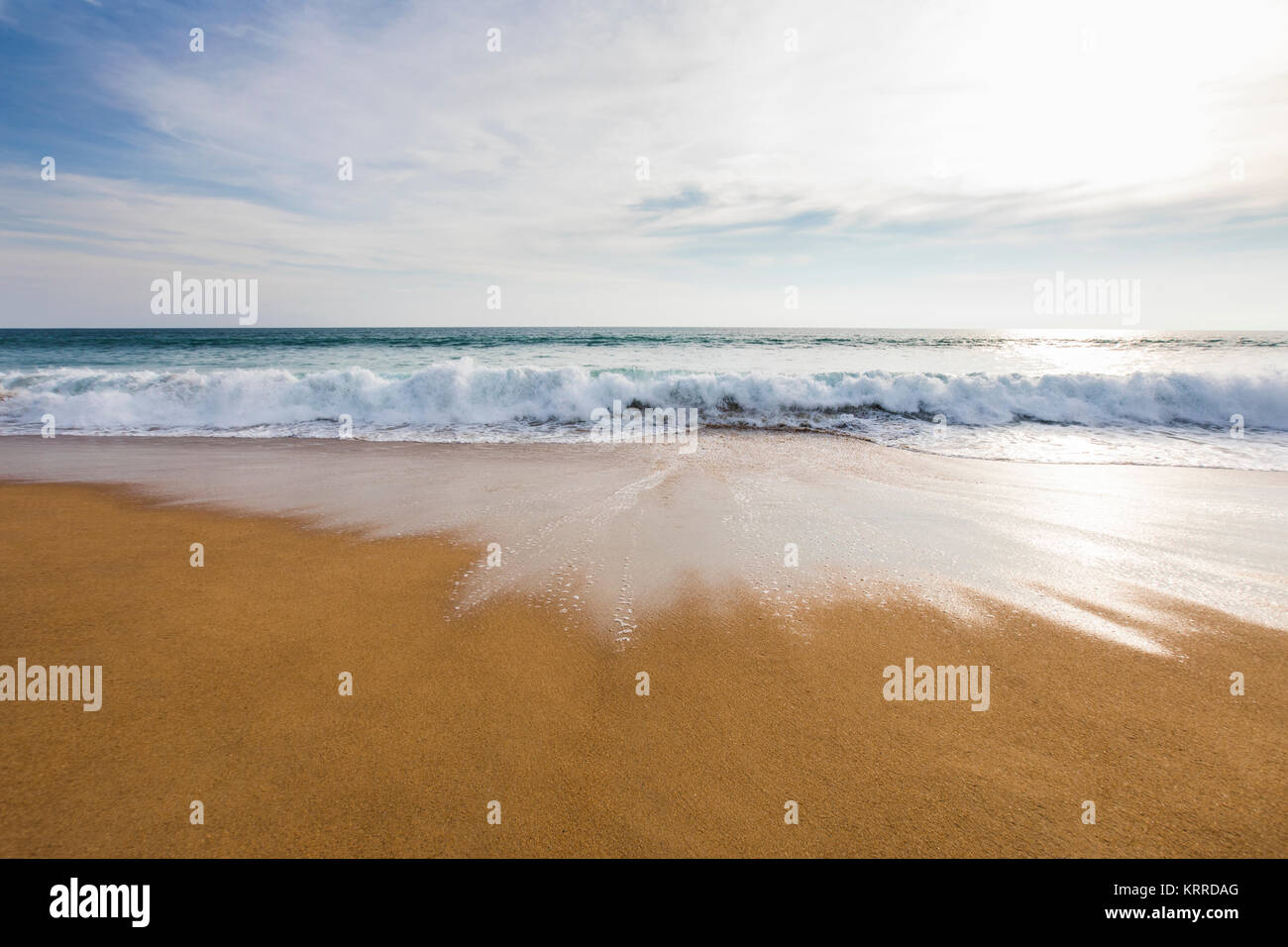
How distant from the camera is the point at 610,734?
268 cm

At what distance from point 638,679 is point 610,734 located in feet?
1.60

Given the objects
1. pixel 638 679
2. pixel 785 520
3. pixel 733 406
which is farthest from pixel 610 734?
pixel 733 406

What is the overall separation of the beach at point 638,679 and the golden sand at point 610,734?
0.02 m

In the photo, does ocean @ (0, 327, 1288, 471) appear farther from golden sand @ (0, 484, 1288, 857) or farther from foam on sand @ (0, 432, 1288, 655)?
golden sand @ (0, 484, 1288, 857)

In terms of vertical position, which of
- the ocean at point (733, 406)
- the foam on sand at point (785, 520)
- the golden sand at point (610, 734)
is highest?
the ocean at point (733, 406)

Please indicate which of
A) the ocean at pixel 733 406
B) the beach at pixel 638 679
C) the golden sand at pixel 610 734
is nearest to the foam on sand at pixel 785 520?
the beach at pixel 638 679

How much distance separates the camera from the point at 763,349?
105 feet

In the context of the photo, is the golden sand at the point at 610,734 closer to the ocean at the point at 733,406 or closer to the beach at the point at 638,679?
the beach at the point at 638,679

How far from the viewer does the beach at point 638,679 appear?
219 cm

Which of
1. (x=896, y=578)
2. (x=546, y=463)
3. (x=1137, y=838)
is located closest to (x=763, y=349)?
(x=546, y=463)

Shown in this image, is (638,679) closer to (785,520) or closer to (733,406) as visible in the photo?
(785,520)

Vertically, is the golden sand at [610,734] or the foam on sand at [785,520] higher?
the foam on sand at [785,520]
